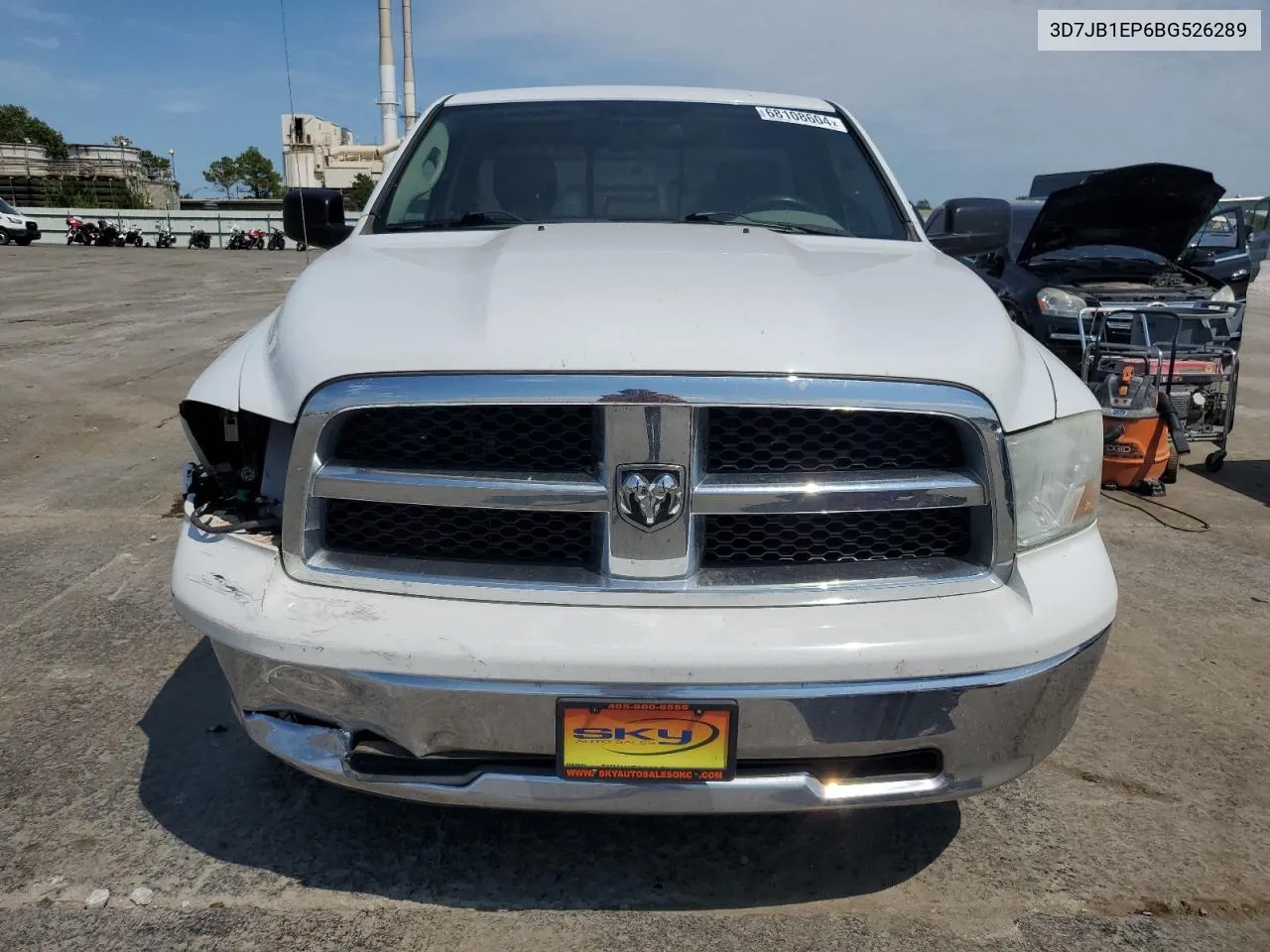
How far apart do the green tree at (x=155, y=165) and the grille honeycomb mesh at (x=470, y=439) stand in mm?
76021

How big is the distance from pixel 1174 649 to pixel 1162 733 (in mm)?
706

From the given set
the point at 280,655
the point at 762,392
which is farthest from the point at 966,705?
the point at 280,655

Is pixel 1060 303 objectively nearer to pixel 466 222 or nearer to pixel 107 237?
pixel 466 222

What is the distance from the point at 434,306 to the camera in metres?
2.06

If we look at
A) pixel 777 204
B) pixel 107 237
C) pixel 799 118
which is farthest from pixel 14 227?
pixel 777 204

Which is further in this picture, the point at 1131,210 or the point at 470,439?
the point at 1131,210

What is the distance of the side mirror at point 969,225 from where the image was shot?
138 inches

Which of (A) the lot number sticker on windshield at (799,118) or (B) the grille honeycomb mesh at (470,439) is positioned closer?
(B) the grille honeycomb mesh at (470,439)

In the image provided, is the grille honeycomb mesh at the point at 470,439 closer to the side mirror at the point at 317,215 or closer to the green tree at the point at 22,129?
the side mirror at the point at 317,215

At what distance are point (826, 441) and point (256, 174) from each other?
108 meters

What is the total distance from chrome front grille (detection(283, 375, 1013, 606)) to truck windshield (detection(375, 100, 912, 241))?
1315 millimetres

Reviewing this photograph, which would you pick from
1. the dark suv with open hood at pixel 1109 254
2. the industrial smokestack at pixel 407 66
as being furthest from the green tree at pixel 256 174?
the dark suv with open hood at pixel 1109 254

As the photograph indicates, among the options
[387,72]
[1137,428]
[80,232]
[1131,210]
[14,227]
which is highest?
[387,72]

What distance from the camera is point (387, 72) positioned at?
1287 inches
